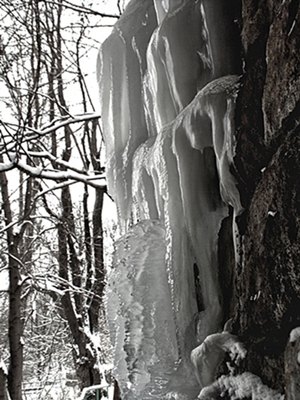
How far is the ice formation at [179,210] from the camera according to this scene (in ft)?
4.97

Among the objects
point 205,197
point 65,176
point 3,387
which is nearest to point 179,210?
point 205,197

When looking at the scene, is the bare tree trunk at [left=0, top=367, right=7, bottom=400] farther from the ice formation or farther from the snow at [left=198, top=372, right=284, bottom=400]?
the snow at [left=198, top=372, right=284, bottom=400]

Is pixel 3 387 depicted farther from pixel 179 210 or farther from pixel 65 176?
pixel 179 210

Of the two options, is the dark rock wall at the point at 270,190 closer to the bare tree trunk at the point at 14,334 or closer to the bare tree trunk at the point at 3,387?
the bare tree trunk at the point at 3,387

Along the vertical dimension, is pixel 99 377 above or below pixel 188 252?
below

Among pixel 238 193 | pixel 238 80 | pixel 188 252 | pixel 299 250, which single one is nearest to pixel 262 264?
pixel 299 250

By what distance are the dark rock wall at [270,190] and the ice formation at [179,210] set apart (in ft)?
0.29

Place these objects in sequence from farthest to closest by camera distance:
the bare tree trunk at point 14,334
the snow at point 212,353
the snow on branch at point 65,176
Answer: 1. the bare tree trunk at point 14,334
2. the snow on branch at point 65,176
3. the snow at point 212,353

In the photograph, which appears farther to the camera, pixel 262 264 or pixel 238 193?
pixel 238 193

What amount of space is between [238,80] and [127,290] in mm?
825

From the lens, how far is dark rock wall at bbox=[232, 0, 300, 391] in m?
1.17

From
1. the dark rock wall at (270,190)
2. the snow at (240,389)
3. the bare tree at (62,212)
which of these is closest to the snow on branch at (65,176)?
the bare tree at (62,212)

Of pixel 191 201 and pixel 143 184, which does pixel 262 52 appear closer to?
pixel 191 201

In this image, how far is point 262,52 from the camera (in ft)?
4.73
